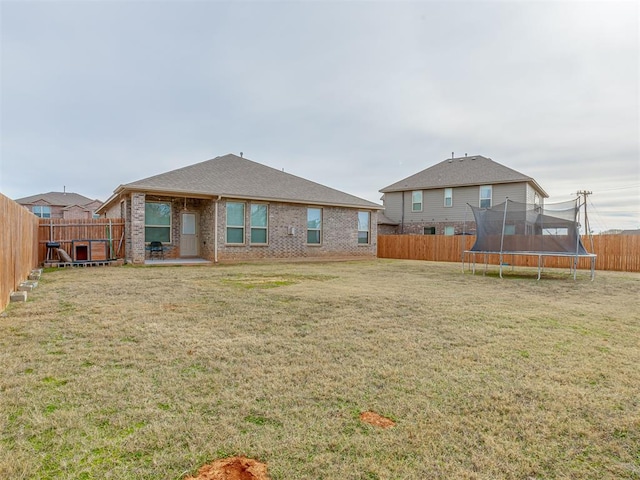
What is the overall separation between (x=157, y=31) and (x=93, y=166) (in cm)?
1402

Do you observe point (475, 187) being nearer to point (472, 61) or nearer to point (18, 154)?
point (472, 61)

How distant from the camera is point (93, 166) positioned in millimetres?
21594

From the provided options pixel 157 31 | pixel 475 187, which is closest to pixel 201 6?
pixel 157 31

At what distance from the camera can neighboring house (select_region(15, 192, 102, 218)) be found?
33938mm

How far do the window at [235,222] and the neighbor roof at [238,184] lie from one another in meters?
0.57

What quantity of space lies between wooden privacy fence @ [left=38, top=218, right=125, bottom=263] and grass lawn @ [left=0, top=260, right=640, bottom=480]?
24.9 feet

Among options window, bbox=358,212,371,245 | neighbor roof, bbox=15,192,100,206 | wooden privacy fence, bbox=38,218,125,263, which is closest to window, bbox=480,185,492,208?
window, bbox=358,212,371,245

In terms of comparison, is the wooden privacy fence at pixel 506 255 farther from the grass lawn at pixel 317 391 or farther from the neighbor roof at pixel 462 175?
the grass lawn at pixel 317 391

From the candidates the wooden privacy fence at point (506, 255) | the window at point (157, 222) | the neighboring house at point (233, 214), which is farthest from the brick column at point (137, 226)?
the wooden privacy fence at point (506, 255)

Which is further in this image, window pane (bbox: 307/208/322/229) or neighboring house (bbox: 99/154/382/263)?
window pane (bbox: 307/208/322/229)

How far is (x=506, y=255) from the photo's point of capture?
1652cm

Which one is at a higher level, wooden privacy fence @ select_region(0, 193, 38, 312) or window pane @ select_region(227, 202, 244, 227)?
window pane @ select_region(227, 202, 244, 227)

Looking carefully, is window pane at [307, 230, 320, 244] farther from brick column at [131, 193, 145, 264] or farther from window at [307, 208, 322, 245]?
brick column at [131, 193, 145, 264]

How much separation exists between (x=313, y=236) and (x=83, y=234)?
8.42m
